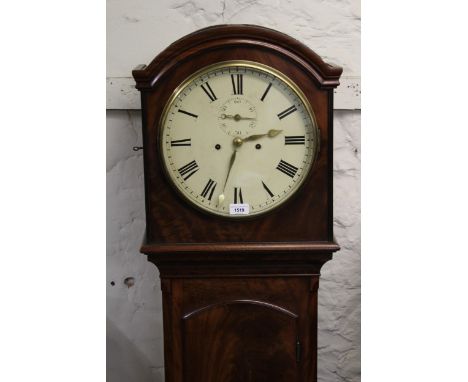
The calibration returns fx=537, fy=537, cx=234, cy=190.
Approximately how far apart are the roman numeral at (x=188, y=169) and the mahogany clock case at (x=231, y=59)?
47 mm

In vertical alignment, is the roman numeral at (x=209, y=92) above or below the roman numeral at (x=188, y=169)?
above

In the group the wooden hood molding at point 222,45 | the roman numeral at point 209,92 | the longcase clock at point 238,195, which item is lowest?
the longcase clock at point 238,195

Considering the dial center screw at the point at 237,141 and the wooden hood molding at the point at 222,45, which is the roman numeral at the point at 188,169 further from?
the wooden hood molding at the point at 222,45

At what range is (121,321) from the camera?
6.26 feet

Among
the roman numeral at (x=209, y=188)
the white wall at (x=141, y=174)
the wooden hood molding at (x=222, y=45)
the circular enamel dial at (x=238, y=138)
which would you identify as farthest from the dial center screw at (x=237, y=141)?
the white wall at (x=141, y=174)

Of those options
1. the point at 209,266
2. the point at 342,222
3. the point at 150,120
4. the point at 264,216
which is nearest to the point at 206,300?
the point at 209,266

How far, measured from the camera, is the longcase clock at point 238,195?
4.55ft

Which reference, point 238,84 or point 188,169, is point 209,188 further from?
point 238,84

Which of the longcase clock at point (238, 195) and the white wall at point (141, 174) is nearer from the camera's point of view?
the longcase clock at point (238, 195)

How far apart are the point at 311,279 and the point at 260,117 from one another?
1.51ft

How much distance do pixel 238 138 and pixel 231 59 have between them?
0.20m

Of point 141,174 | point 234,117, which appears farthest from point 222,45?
point 141,174

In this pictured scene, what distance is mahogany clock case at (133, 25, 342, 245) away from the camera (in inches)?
54.3

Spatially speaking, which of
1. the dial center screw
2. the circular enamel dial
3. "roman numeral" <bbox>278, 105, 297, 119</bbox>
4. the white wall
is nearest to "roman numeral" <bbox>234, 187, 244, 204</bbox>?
the circular enamel dial
